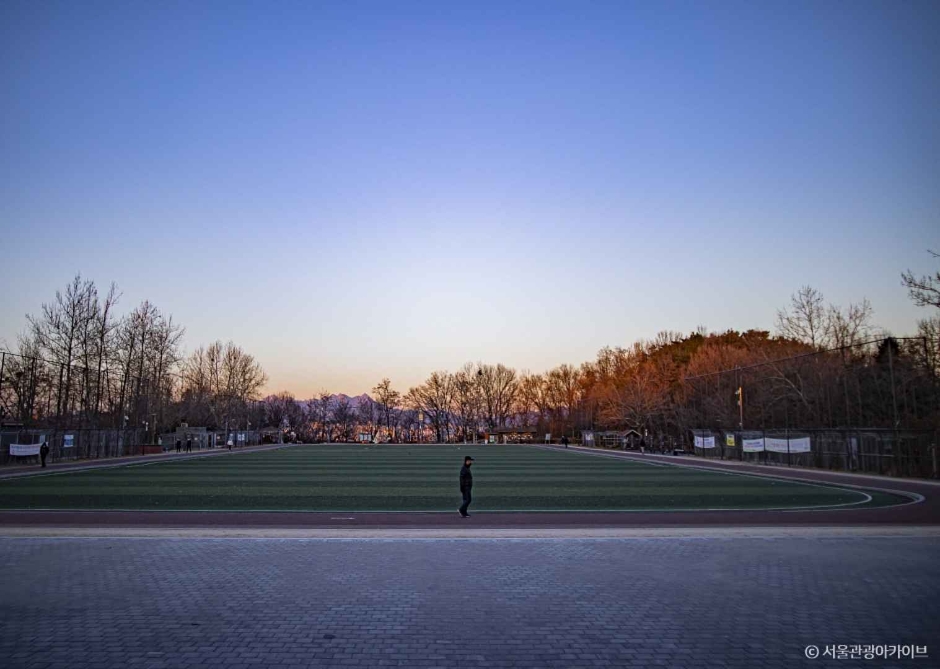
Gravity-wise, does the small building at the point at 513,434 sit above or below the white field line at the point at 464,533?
below

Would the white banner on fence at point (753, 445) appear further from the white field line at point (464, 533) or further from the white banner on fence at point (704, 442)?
the white field line at point (464, 533)

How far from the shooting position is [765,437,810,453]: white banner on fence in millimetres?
45031

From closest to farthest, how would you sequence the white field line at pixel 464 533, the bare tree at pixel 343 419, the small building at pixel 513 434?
1. the white field line at pixel 464 533
2. the small building at pixel 513 434
3. the bare tree at pixel 343 419

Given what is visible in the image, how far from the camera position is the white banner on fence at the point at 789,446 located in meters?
45.0

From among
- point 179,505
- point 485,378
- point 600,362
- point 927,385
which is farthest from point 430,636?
point 485,378

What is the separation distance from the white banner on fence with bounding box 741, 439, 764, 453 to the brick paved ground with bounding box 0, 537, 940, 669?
3846cm

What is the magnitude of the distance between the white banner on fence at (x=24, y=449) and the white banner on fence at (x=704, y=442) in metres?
54.4

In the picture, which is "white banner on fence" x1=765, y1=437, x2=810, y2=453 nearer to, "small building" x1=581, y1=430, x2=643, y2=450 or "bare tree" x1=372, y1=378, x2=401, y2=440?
"small building" x1=581, y1=430, x2=643, y2=450

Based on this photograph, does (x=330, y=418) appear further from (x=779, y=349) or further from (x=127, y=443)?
(x=779, y=349)

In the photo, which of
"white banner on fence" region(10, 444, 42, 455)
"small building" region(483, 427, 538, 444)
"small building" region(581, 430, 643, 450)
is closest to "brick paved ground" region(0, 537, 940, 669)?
"white banner on fence" region(10, 444, 42, 455)

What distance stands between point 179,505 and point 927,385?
39.9 meters

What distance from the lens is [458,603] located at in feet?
30.2

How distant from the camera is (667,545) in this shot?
13883mm

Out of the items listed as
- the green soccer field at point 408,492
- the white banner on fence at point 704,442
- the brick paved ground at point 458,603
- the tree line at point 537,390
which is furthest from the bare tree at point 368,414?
the brick paved ground at point 458,603
